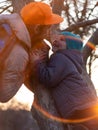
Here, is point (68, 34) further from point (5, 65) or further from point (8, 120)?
point (8, 120)

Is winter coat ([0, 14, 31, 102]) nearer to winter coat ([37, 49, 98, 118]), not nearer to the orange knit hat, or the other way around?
the orange knit hat

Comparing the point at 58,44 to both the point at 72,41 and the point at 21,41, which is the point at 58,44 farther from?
the point at 21,41

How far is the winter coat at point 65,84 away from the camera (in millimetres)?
4395

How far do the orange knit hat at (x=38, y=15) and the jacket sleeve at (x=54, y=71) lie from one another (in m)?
0.29

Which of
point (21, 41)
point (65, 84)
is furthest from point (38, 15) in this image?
point (65, 84)

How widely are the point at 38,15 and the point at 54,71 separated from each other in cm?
45

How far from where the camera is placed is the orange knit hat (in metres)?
4.33

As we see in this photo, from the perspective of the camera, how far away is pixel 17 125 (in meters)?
30.1

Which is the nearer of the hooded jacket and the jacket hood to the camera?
the hooded jacket

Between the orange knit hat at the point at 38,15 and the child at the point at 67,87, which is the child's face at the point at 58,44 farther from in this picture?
the orange knit hat at the point at 38,15

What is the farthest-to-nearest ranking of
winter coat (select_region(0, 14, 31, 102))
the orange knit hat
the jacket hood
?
1. the jacket hood
2. the orange knit hat
3. winter coat (select_region(0, 14, 31, 102))

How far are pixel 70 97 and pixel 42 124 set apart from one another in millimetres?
394

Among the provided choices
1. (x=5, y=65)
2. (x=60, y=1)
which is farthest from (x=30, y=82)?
(x=60, y=1)

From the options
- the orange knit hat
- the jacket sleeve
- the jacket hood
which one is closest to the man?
the orange knit hat
